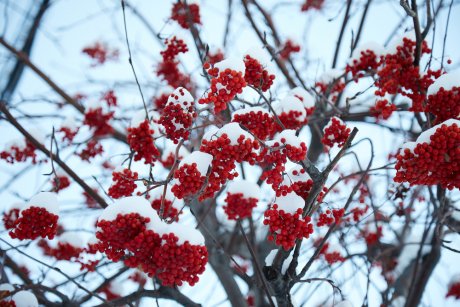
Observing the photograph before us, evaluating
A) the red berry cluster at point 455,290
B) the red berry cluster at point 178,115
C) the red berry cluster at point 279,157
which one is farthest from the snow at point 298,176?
the red berry cluster at point 455,290

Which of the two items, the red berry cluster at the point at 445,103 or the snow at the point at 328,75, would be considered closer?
the red berry cluster at the point at 445,103

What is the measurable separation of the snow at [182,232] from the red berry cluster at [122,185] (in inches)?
29.6

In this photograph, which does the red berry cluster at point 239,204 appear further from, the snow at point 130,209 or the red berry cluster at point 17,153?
the red berry cluster at point 17,153

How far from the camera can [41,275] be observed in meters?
2.97

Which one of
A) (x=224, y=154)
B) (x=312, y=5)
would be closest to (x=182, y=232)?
(x=224, y=154)

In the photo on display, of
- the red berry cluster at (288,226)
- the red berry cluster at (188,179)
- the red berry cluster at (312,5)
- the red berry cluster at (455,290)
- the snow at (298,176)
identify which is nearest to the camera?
the red berry cluster at (188,179)

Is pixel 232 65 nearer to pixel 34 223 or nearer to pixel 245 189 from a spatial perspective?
pixel 245 189

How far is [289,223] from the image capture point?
1.91 meters

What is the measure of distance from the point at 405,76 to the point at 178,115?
1624mm

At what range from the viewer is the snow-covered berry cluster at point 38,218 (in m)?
2.24

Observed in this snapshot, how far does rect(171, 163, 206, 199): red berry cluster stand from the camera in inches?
70.2

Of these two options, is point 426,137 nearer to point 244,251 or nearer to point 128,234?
point 128,234

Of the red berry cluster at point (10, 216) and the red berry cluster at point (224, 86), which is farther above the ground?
the red berry cluster at point (10, 216)

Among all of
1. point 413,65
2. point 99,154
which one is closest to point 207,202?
point 99,154
